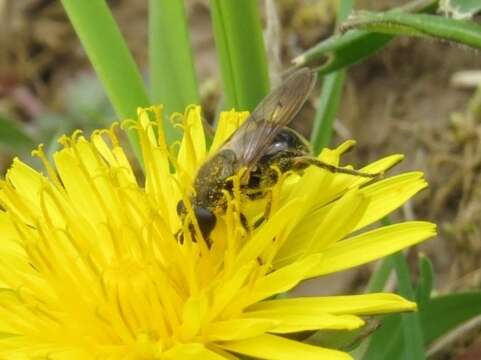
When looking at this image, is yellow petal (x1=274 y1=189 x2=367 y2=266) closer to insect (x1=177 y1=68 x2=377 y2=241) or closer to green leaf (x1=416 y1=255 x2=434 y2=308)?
insect (x1=177 y1=68 x2=377 y2=241)

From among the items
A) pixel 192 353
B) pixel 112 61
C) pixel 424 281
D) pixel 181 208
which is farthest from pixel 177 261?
pixel 112 61

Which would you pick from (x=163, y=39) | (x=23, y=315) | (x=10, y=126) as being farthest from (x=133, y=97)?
(x=23, y=315)

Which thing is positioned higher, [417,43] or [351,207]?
[417,43]

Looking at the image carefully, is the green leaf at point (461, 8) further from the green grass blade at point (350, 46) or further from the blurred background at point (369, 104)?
the blurred background at point (369, 104)

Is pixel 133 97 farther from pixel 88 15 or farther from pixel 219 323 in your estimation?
pixel 219 323

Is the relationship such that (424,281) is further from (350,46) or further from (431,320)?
(350,46)
